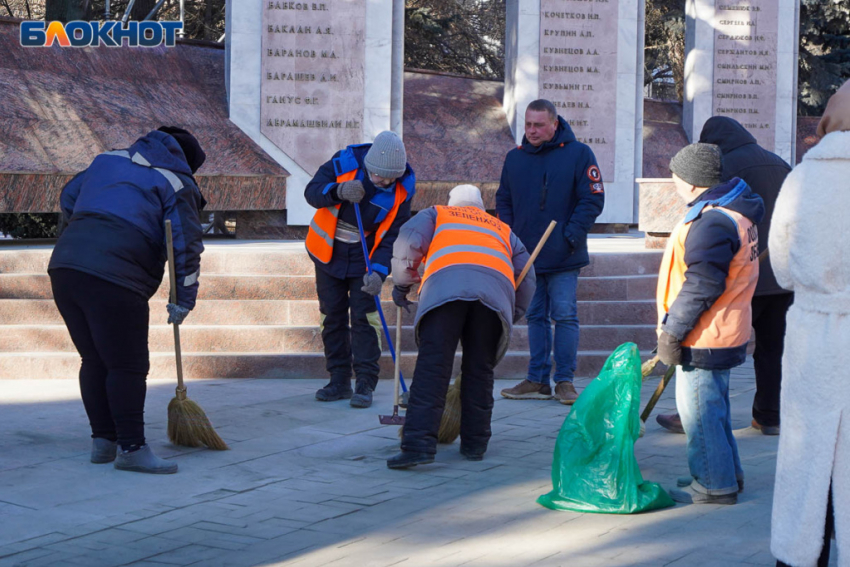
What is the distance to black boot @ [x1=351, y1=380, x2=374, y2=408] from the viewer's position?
274 inches

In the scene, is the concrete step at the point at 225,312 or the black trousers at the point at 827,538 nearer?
the black trousers at the point at 827,538

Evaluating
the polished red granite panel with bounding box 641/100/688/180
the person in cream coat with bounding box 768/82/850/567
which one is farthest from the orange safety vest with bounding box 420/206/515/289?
the polished red granite panel with bounding box 641/100/688/180

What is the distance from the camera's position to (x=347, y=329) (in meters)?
7.29

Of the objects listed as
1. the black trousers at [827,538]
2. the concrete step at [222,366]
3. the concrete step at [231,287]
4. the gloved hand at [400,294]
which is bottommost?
the concrete step at [222,366]

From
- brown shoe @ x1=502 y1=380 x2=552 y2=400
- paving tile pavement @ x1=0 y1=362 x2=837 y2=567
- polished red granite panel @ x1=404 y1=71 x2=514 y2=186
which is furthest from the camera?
polished red granite panel @ x1=404 y1=71 x2=514 y2=186

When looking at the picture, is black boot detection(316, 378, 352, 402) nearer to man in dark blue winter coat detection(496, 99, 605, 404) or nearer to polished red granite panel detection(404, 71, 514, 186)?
man in dark blue winter coat detection(496, 99, 605, 404)

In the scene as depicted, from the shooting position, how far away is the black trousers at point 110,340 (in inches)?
201

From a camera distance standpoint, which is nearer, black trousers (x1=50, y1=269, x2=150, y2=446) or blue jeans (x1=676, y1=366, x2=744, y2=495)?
blue jeans (x1=676, y1=366, x2=744, y2=495)

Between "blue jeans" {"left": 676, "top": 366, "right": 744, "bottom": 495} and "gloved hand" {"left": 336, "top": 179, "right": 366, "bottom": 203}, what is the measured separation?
2654 mm

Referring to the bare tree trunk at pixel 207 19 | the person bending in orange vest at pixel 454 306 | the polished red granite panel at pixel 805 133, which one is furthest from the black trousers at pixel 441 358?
the bare tree trunk at pixel 207 19

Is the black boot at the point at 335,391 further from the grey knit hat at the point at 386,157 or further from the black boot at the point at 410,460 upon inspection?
the black boot at the point at 410,460

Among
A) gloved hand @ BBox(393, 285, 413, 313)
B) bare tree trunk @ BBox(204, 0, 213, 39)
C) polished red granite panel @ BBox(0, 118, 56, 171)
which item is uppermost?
bare tree trunk @ BBox(204, 0, 213, 39)

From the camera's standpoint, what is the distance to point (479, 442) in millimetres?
5672

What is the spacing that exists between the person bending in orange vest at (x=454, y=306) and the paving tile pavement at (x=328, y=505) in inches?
9.2
